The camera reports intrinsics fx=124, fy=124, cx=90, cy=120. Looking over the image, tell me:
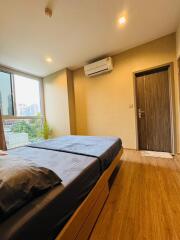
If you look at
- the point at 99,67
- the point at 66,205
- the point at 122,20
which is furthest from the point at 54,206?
the point at 99,67

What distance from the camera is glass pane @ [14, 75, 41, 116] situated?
3895mm

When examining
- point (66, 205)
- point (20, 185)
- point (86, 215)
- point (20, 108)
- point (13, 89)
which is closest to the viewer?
point (20, 185)

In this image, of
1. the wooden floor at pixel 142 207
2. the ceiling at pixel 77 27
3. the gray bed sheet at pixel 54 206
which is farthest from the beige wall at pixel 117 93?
the gray bed sheet at pixel 54 206

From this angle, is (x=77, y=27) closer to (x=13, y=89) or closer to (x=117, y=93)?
(x=117, y=93)

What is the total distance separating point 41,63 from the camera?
363 cm

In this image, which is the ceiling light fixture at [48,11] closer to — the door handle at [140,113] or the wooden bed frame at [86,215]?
the wooden bed frame at [86,215]

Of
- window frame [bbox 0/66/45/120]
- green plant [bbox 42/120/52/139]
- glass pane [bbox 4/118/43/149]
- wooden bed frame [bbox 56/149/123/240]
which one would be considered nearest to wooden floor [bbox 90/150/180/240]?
wooden bed frame [bbox 56/149/123/240]

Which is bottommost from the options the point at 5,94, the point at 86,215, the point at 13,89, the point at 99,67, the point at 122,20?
the point at 86,215

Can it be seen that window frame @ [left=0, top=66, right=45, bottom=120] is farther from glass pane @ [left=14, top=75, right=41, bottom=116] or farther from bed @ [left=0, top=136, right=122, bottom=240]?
bed @ [left=0, top=136, right=122, bottom=240]

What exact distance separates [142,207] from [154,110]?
2390 mm

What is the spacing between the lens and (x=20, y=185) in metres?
0.68

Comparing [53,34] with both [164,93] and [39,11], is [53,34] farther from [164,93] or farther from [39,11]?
[164,93]

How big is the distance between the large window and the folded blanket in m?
3.39

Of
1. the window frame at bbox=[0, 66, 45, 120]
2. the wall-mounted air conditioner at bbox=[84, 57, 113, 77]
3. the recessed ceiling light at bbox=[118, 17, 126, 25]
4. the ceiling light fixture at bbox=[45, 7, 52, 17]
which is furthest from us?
the window frame at bbox=[0, 66, 45, 120]
